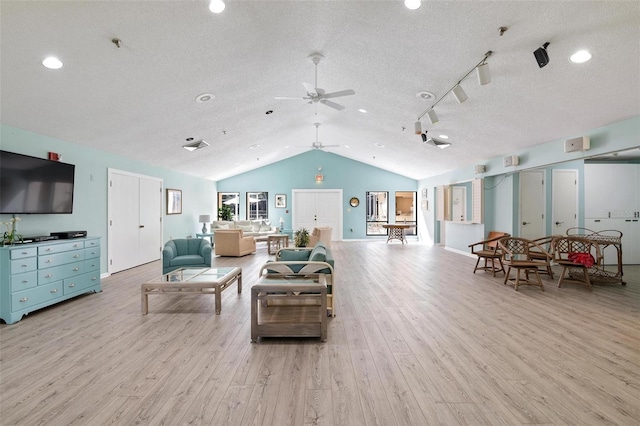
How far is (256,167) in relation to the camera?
39.7 feet

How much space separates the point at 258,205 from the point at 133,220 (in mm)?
5821

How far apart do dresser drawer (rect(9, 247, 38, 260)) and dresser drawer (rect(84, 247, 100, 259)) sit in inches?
32.1

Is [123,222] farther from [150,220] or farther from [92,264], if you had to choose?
[92,264]

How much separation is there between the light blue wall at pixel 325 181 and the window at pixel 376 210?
20 cm

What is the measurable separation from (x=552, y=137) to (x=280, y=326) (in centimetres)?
522

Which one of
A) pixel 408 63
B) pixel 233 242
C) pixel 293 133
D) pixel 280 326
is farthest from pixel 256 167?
pixel 280 326

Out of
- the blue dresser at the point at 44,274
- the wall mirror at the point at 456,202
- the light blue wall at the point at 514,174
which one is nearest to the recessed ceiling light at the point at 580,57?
the light blue wall at the point at 514,174

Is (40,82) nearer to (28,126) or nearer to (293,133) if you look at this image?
(28,126)

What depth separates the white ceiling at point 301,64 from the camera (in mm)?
2742

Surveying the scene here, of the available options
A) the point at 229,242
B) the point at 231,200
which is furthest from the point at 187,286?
the point at 231,200

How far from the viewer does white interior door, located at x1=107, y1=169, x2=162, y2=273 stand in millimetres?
6020

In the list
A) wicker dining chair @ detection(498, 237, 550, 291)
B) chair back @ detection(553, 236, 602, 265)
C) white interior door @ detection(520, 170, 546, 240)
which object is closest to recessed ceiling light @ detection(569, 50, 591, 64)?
wicker dining chair @ detection(498, 237, 550, 291)

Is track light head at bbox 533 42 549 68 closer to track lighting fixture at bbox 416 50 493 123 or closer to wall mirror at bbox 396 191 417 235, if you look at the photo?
track lighting fixture at bbox 416 50 493 123

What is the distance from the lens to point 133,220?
6672mm
